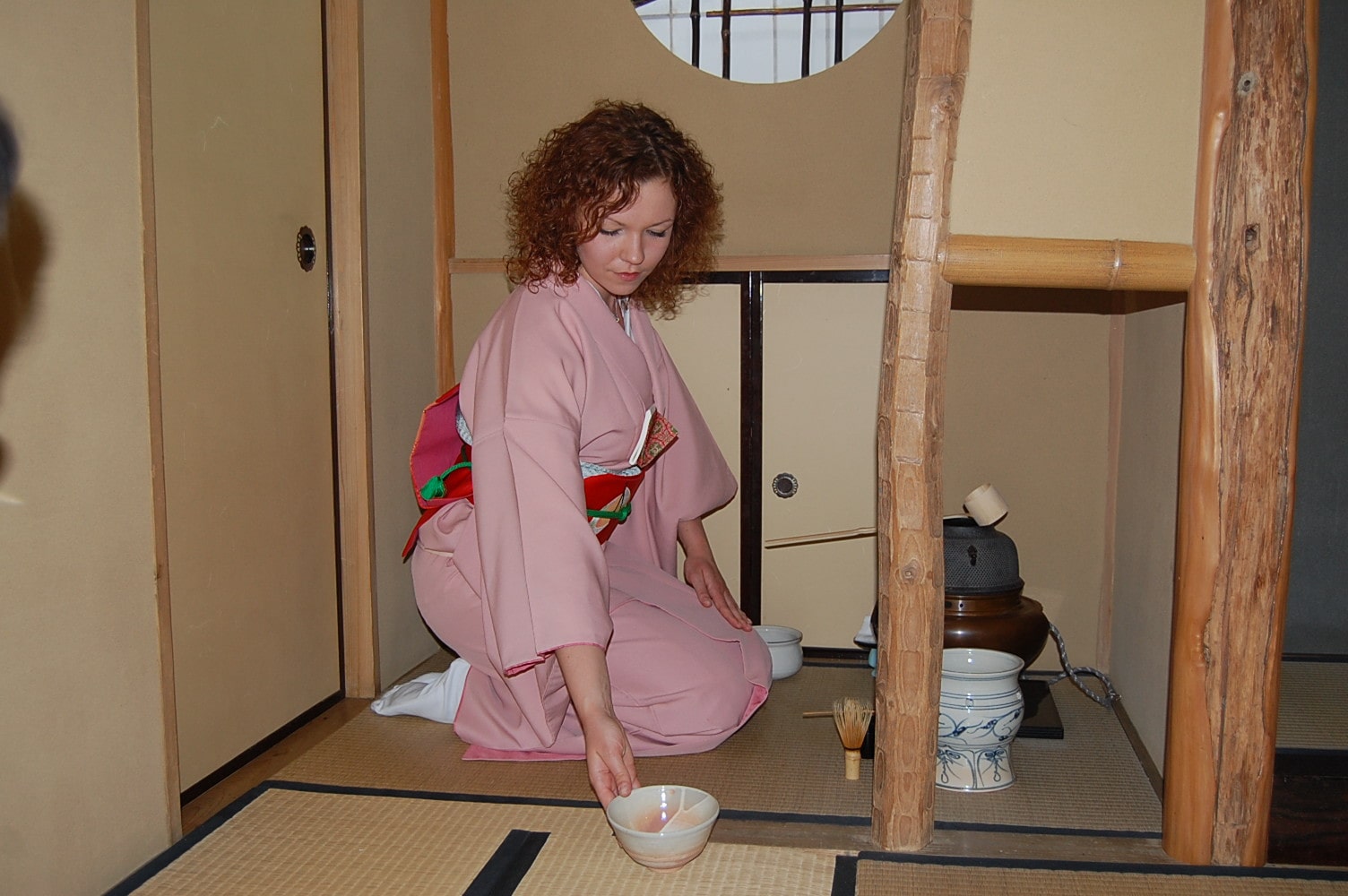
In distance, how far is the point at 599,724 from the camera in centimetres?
170

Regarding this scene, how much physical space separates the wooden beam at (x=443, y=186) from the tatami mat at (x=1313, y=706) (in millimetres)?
2188

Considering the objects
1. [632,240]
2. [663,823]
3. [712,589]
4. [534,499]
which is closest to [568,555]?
[534,499]

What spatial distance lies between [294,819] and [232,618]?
1.54 ft

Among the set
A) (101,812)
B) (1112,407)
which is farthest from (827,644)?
(101,812)

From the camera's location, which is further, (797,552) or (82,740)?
(797,552)

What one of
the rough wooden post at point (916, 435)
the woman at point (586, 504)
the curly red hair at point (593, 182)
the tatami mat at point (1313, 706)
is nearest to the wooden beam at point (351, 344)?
the woman at point (586, 504)

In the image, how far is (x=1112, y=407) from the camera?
2801 mm

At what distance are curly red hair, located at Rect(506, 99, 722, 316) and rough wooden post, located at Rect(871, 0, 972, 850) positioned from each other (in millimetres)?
543

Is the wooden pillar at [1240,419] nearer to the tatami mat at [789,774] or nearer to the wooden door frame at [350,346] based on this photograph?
the tatami mat at [789,774]

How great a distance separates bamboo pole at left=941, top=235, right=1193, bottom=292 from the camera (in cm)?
164

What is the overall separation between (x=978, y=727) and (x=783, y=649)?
0.81m

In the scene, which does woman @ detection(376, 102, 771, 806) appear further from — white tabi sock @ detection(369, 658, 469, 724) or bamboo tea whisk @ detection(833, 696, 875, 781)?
bamboo tea whisk @ detection(833, 696, 875, 781)

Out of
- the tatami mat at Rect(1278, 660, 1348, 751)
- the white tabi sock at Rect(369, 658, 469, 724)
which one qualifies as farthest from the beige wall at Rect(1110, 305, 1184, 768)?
the white tabi sock at Rect(369, 658, 469, 724)

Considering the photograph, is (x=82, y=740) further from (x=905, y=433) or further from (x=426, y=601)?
(x=905, y=433)
